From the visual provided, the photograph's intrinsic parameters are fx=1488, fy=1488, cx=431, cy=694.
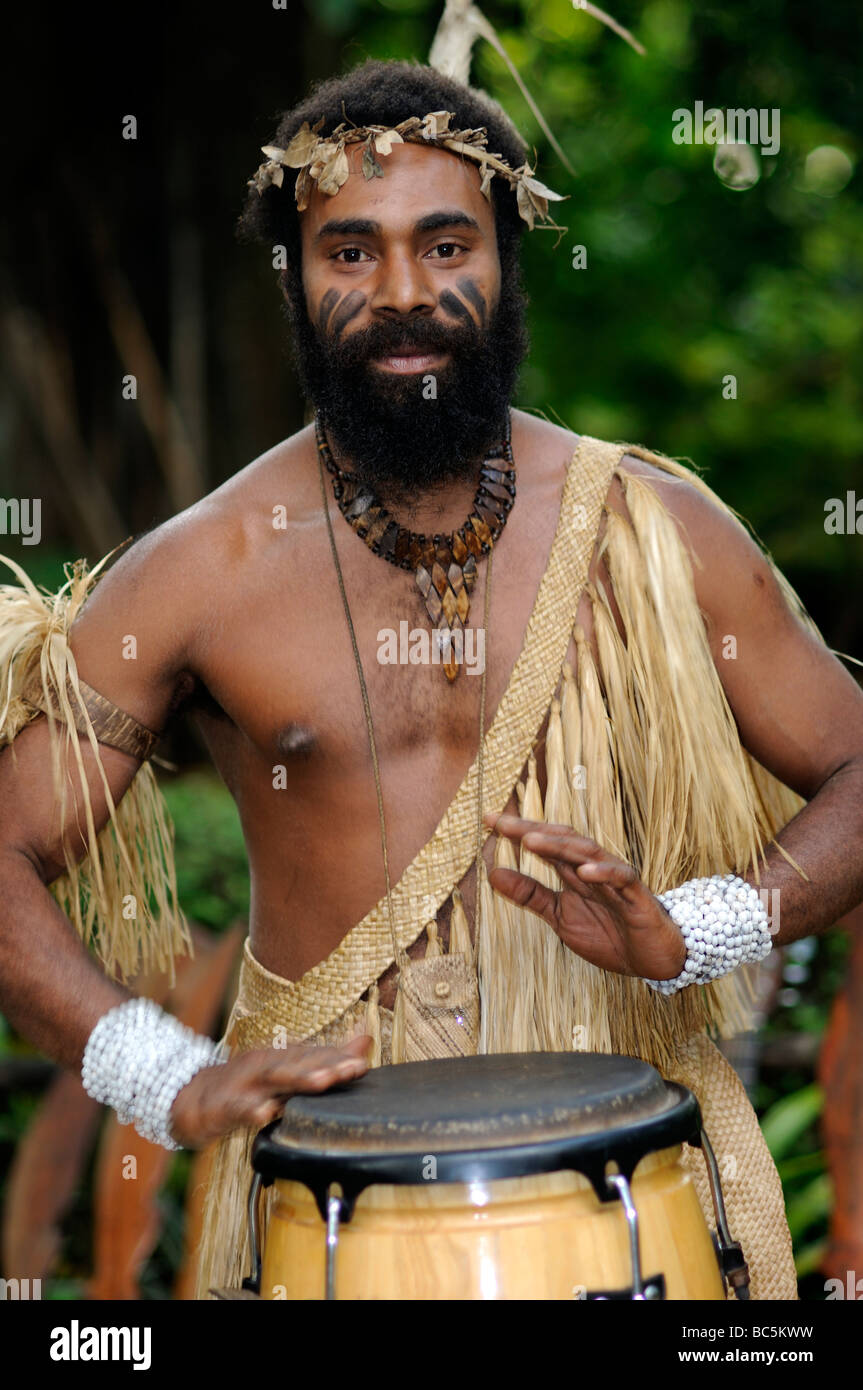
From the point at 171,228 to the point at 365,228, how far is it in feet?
14.7

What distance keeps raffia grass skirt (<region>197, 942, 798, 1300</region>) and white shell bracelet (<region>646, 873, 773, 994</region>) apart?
362 mm

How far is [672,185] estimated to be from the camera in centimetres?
775

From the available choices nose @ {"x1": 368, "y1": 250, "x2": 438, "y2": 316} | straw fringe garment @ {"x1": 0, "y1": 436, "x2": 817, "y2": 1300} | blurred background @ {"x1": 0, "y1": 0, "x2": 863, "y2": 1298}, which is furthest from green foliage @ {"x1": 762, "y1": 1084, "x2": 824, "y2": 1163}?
nose @ {"x1": 368, "y1": 250, "x2": 438, "y2": 316}

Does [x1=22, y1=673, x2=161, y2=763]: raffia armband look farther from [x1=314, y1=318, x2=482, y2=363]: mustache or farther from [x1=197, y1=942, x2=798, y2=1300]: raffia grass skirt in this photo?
[x1=314, y1=318, x2=482, y2=363]: mustache

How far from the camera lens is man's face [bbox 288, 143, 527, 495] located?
99.7 inches

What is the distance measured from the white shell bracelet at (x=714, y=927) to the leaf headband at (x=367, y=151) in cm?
120

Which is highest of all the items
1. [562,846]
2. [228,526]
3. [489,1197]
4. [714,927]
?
[228,526]

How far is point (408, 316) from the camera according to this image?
2.54 m

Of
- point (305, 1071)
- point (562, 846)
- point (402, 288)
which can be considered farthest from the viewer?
point (402, 288)

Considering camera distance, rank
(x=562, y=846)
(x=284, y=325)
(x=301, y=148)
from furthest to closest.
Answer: (x=284, y=325), (x=301, y=148), (x=562, y=846)

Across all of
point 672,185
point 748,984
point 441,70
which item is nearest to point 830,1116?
point 748,984

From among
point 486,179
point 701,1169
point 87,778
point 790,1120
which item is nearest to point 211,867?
point 790,1120

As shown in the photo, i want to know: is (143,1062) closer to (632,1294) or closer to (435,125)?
(632,1294)

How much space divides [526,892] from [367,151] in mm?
1280
